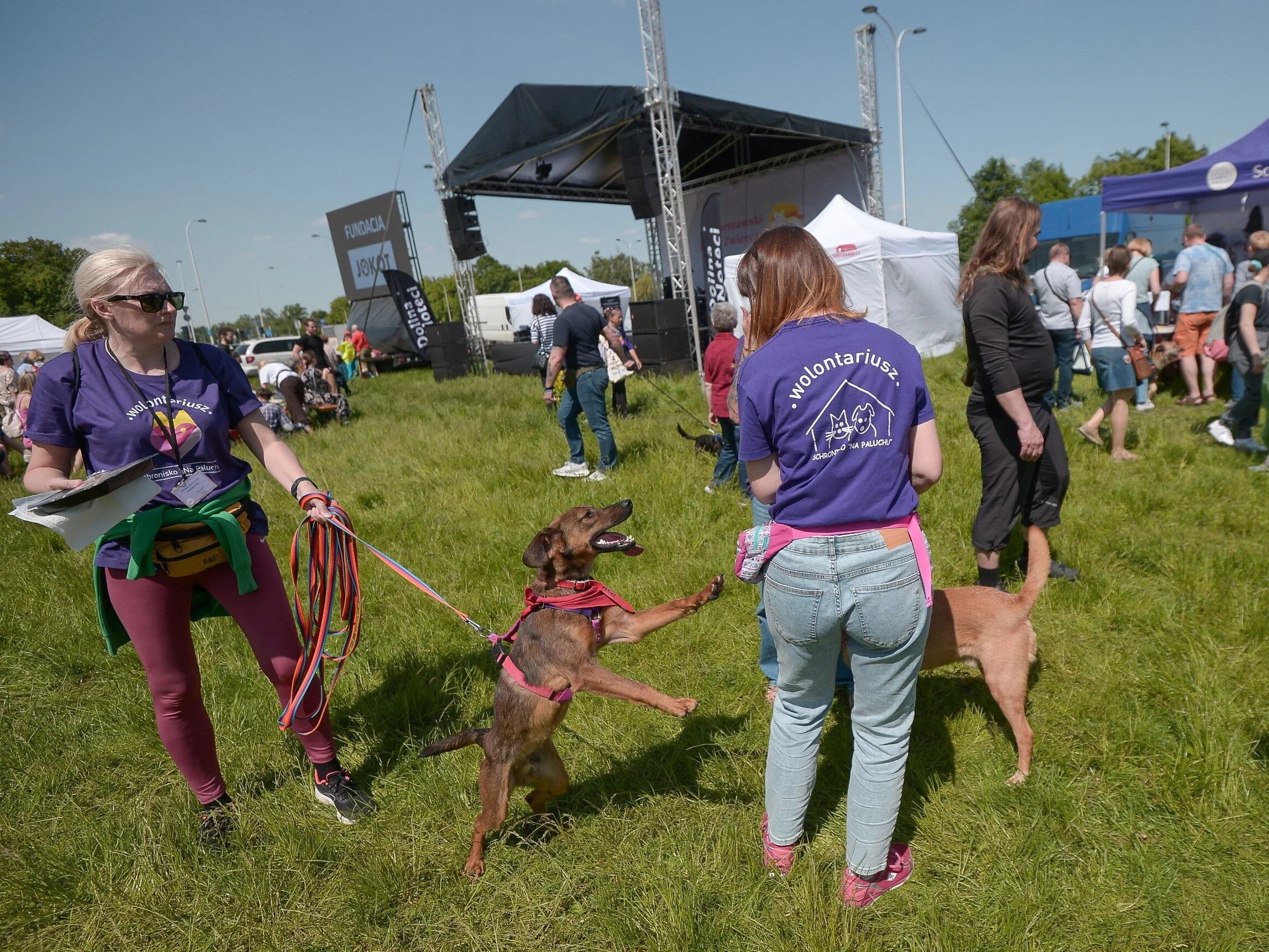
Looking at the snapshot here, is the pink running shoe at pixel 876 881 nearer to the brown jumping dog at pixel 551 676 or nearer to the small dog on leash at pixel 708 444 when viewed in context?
the brown jumping dog at pixel 551 676

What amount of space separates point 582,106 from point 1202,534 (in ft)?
42.0

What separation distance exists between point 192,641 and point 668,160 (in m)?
12.8

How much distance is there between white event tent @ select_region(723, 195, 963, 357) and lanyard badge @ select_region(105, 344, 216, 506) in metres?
11.8

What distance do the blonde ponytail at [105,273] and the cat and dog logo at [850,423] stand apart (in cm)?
226

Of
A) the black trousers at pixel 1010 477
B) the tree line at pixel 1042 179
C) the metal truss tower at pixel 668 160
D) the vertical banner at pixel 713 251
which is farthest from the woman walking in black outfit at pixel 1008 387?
the tree line at pixel 1042 179

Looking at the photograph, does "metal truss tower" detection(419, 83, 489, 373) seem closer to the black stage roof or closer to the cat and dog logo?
the black stage roof

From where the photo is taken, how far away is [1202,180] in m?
11.5

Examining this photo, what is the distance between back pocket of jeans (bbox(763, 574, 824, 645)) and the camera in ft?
6.04

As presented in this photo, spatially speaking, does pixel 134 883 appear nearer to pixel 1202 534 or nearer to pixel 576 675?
pixel 576 675

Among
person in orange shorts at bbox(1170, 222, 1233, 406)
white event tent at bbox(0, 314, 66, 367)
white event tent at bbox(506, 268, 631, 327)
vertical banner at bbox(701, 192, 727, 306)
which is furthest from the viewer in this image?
white event tent at bbox(0, 314, 66, 367)

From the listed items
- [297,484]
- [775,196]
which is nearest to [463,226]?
[775,196]

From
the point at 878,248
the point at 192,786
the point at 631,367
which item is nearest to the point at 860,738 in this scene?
the point at 192,786

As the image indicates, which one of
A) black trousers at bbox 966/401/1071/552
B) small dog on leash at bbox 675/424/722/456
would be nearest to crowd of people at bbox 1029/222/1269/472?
Result: black trousers at bbox 966/401/1071/552

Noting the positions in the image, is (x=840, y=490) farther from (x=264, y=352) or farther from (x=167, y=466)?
(x=264, y=352)
